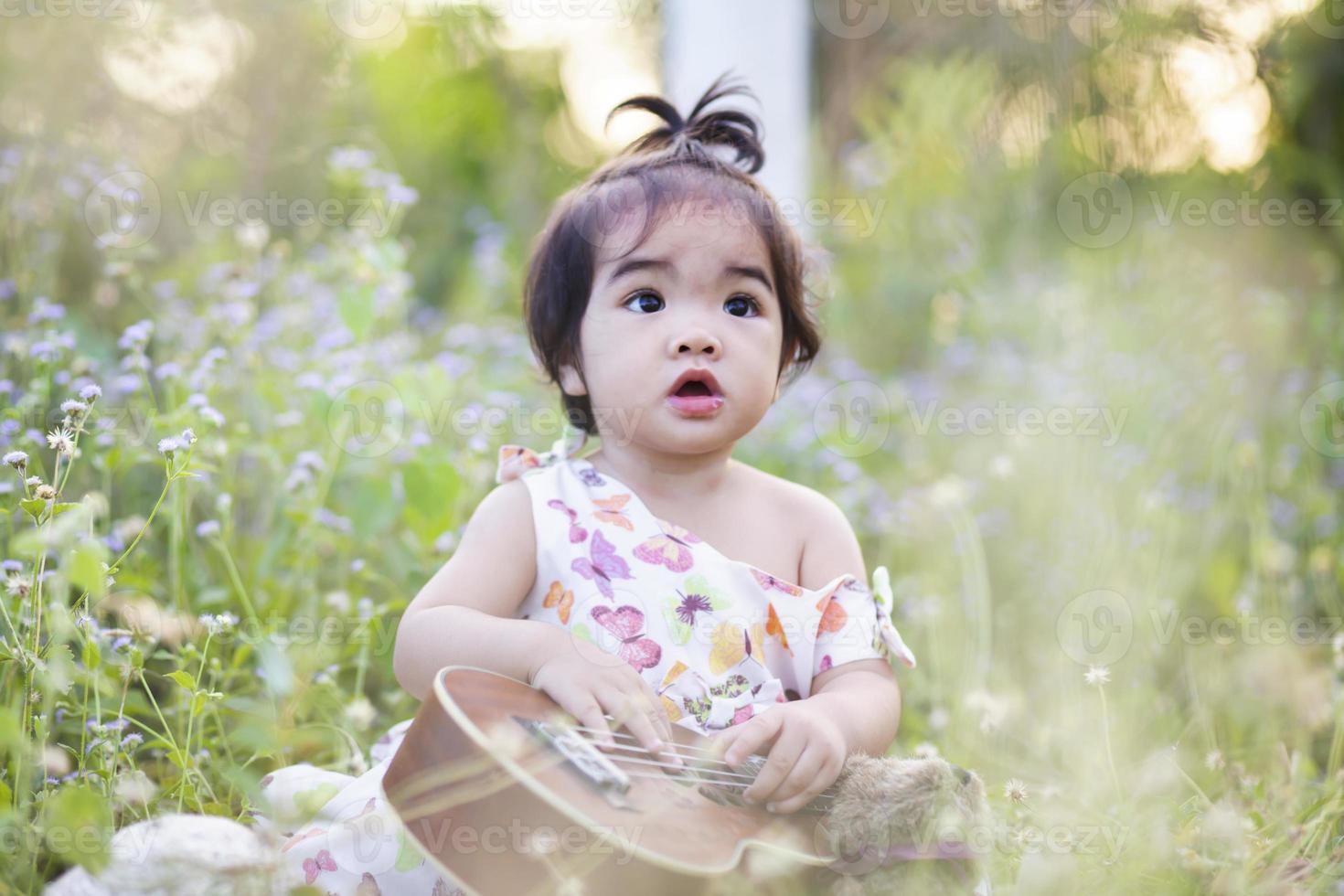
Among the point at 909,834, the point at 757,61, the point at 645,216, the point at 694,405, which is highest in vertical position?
the point at 757,61

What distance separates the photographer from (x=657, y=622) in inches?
63.2

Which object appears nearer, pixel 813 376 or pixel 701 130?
pixel 701 130

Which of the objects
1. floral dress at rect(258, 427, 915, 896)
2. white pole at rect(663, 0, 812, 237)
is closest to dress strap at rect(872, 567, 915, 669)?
floral dress at rect(258, 427, 915, 896)

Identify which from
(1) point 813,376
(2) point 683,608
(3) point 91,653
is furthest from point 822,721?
(1) point 813,376

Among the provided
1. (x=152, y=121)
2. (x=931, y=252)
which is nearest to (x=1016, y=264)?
(x=931, y=252)

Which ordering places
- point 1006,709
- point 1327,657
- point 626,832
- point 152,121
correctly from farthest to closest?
point 152,121 → point 1327,657 → point 1006,709 → point 626,832

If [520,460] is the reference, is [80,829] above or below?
below

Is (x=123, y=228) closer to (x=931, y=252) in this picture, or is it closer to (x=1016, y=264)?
(x=931, y=252)

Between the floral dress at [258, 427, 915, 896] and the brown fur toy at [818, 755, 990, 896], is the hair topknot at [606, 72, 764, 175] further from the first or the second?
the brown fur toy at [818, 755, 990, 896]

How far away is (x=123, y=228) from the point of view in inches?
116

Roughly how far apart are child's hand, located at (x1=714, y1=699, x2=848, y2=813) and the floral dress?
0.14m

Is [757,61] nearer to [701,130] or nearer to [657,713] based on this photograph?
[701,130]

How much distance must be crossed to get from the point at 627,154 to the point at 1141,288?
260 cm

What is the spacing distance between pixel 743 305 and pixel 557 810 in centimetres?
83
